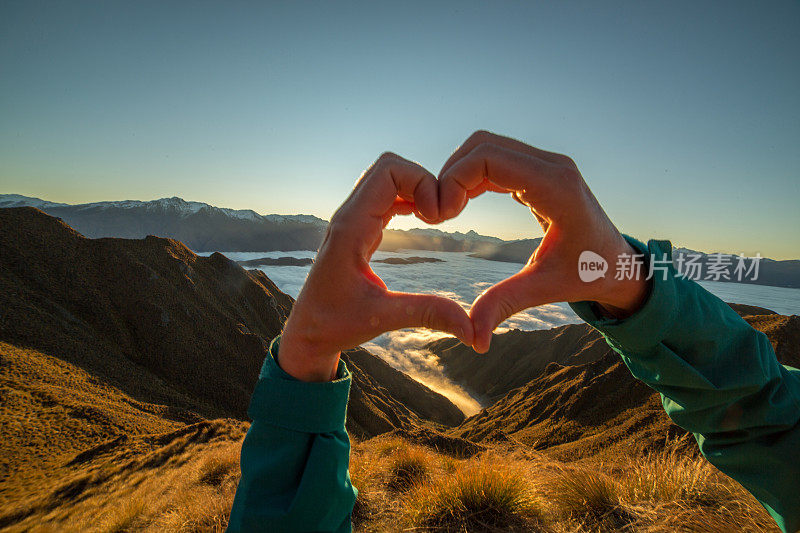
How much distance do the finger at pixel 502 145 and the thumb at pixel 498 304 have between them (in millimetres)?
483

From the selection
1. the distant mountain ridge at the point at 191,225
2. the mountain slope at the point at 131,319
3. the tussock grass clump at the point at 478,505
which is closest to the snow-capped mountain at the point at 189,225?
the distant mountain ridge at the point at 191,225

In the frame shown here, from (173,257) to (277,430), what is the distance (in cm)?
2597

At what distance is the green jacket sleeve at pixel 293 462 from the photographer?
97 centimetres

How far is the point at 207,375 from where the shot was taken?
16.9m

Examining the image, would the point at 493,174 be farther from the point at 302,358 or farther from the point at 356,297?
the point at 302,358

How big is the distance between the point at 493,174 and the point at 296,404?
3.74 feet

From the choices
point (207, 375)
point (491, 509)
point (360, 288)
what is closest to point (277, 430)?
point (360, 288)

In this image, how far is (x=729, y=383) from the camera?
1.12 meters

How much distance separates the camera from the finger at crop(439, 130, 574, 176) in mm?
1256

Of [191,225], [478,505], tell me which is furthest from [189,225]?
[478,505]

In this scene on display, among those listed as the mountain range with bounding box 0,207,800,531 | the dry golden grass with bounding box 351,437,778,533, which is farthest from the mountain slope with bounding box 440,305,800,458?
the dry golden grass with bounding box 351,437,778,533

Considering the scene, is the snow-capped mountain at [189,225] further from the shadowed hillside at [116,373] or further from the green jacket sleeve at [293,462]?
the green jacket sleeve at [293,462]

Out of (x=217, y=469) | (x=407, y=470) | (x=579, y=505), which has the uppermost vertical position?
(x=579, y=505)

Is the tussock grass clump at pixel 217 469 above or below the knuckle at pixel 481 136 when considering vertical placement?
below
